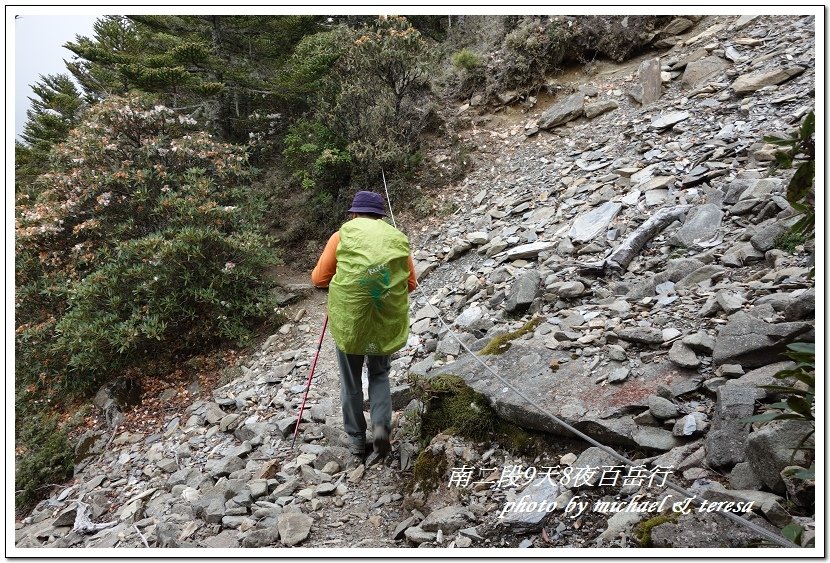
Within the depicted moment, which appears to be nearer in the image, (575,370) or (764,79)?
(575,370)

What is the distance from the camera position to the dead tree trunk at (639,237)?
17.5 ft

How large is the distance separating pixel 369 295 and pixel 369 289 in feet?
0.18

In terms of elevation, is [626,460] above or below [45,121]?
below

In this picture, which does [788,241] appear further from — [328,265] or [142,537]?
[142,537]

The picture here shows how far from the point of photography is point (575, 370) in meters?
3.94

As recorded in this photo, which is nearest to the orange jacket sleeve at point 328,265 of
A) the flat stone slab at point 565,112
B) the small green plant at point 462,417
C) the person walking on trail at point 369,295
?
the person walking on trail at point 369,295

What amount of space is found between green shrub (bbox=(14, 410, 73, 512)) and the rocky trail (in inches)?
12.1

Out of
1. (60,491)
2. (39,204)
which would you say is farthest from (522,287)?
(39,204)

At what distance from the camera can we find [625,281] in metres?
5.12

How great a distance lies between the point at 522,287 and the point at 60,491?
260 inches

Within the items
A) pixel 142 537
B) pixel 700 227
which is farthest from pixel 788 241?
pixel 142 537

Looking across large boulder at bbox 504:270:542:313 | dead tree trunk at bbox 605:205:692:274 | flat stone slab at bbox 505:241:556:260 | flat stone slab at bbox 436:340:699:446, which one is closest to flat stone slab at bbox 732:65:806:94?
dead tree trunk at bbox 605:205:692:274

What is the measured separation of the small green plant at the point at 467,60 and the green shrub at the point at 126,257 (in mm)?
6232

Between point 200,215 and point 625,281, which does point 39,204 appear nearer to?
point 200,215
